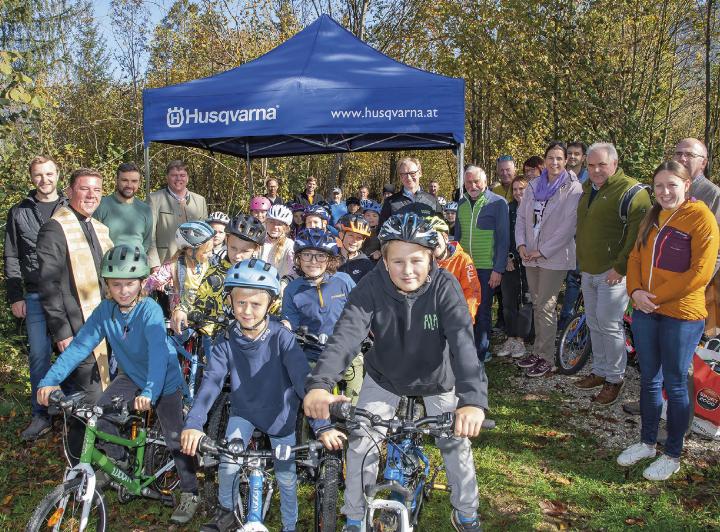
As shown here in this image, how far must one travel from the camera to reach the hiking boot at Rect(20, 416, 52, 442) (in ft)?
18.1

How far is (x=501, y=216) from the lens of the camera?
7.04 m

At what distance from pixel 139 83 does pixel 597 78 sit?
20.9 m

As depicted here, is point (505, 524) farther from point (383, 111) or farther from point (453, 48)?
point (453, 48)

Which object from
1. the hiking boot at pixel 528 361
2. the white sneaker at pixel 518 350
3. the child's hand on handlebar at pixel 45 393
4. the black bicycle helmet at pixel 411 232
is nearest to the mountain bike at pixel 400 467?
the black bicycle helmet at pixel 411 232

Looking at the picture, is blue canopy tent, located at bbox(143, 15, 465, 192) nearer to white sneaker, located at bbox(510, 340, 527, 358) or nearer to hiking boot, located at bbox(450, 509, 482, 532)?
white sneaker, located at bbox(510, 340, 527, 358)

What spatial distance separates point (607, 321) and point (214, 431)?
407 cm

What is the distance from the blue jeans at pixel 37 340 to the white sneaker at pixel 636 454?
17.6ft

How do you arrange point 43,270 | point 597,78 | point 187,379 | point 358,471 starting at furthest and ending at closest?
point 597,78, point 187,379, point 43,270, point 358,471

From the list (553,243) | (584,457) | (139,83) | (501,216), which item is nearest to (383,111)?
(501,216)

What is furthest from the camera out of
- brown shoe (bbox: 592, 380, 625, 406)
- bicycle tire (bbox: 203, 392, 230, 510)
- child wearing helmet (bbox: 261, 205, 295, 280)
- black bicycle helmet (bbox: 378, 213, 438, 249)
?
child wearing helmet (bbox: 261, 205, 295, 280)

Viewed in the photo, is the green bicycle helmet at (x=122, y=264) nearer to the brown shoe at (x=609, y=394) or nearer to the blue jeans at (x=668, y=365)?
the blue jeans at (x=668, y=365)

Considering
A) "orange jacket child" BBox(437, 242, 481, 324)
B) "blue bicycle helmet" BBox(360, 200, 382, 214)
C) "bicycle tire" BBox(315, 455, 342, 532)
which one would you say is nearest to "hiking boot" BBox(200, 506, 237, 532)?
"bicycle tire" BBox(315, 455, 342, 532)

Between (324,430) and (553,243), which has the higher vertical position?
(553,243)

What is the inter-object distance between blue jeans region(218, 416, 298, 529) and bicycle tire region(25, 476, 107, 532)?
75cm
